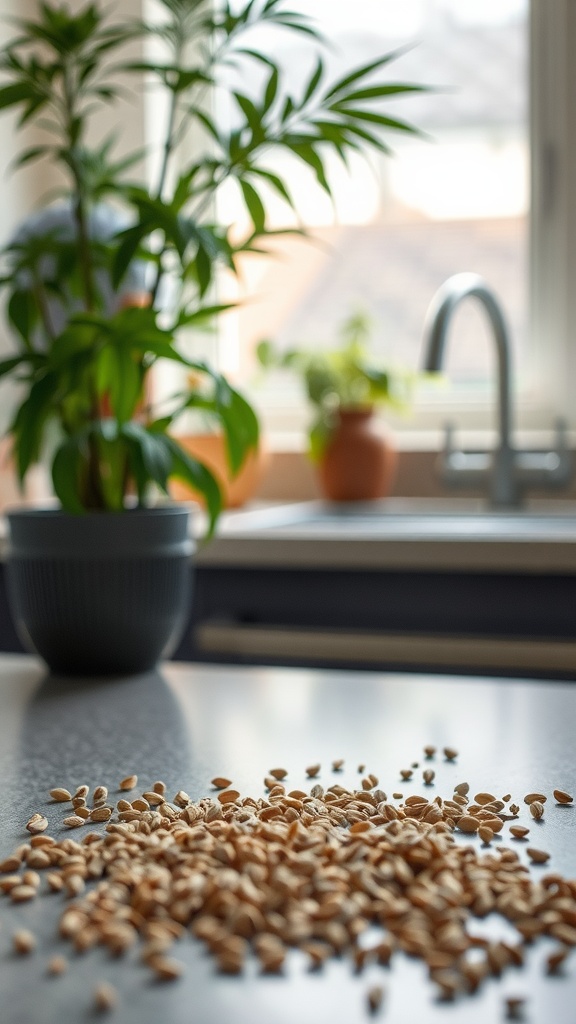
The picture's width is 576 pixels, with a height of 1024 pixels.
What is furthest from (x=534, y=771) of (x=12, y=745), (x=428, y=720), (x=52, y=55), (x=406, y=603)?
(x=52, y=55)

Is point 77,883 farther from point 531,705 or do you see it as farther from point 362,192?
point 362,192

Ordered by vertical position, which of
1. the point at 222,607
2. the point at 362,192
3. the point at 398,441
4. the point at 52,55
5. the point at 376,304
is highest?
the point at 52,55

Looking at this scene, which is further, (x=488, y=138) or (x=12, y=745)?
(x=488, y=138)

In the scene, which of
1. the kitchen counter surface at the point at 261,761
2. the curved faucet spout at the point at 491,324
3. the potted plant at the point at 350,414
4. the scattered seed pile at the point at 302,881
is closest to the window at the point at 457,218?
the potted plant at the point at 350,414

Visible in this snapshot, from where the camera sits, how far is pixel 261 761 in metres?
0.91

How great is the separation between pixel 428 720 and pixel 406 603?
27.2 inches

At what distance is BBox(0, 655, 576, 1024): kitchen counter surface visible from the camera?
498mm

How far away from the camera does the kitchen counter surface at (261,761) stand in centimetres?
50

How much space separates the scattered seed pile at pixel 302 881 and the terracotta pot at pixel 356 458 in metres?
1.54

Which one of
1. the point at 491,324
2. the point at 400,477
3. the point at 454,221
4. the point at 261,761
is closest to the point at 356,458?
the point at 400,477

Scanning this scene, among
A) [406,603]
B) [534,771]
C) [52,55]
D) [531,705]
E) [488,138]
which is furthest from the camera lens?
[52,55]

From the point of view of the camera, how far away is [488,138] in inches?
100

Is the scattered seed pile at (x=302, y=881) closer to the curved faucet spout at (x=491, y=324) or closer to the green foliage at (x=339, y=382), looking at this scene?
the curved faucet spout at (x=491, y=324)

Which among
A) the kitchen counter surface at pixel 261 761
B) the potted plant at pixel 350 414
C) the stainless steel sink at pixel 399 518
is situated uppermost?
the potted plant at pixel 350 414
